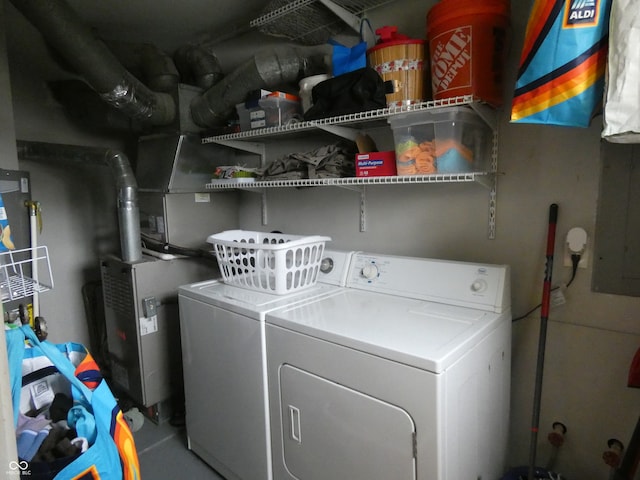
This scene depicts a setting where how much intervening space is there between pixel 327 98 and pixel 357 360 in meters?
1.16

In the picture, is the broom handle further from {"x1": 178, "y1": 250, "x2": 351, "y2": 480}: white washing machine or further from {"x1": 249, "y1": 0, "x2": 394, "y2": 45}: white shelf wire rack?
{"x1": 249, "y1": 0, "x2": 394, "y2": 45}: white shelf wire rack

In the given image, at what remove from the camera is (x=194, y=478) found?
1969 mm

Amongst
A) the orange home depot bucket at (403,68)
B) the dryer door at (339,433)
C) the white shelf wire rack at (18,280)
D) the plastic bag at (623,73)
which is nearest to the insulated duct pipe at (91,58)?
the white shelf wire rack at (18,280)

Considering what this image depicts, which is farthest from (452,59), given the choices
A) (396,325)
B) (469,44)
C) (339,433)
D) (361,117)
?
(339,433)

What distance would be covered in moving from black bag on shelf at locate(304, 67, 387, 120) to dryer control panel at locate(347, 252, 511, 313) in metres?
0.70

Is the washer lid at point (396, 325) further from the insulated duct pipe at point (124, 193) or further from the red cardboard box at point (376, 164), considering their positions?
the insulated duct pipe at point (124, 193)

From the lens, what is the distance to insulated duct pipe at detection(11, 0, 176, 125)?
1702mm

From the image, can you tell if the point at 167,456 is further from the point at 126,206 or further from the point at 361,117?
the point at 361,117

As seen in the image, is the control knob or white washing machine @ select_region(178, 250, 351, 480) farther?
the control knob

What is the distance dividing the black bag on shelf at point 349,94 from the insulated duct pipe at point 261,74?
0.39 metres

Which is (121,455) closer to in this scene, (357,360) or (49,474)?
(49,474)

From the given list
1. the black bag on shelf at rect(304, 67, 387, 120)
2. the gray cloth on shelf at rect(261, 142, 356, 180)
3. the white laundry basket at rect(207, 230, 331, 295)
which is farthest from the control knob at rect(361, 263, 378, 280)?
the black bag on shelf at rect(304, 67, 387, 120)

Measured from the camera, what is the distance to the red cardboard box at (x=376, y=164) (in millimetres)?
1680

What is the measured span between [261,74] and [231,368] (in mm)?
1527
